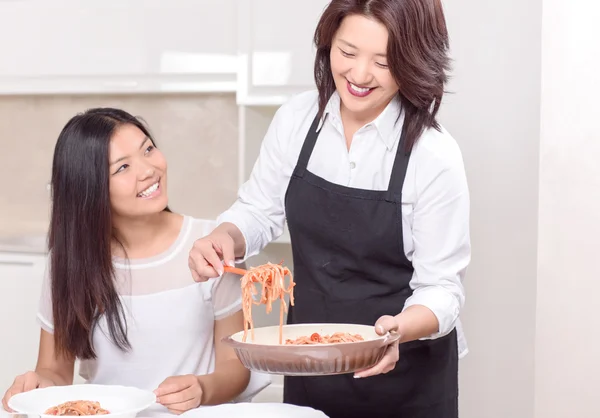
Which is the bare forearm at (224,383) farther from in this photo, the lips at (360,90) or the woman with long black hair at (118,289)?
the lips at (360,90)

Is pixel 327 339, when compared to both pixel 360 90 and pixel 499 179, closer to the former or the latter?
pixel 360 90

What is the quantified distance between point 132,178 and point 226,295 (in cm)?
33

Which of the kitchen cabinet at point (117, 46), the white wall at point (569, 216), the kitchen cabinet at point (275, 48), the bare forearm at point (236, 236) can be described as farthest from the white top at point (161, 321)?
the white wall at point (569, 216)


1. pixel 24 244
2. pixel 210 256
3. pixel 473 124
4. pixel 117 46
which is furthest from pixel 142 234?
pixel 24 244

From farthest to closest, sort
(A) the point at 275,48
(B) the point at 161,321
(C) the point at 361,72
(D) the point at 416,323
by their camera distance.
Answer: (A) the point at 275,48 < (B) the point at 161,321 < (C) the point at 361,72 < (D) the point at 416,323

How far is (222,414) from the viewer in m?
1.28

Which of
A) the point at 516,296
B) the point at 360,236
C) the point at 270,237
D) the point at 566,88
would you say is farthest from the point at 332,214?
the point at 566,88

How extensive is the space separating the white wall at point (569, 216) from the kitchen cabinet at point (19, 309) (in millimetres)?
1978

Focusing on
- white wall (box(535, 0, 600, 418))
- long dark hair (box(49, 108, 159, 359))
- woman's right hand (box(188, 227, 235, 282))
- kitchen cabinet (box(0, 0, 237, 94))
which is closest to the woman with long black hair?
long dark hair (box(49, 108, 159, 359))

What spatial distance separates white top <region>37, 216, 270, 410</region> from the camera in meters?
1.72

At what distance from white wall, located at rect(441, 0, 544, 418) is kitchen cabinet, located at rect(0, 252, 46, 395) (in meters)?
1.70

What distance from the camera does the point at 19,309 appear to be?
3205 millimetres

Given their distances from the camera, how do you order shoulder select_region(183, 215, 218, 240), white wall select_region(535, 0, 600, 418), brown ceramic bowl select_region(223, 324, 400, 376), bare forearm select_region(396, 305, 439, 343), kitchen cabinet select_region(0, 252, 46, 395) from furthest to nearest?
kitchen cabinet select_region(0, 252, 46, 395) < white wall select_region(535, 0, 600, 418) < shoulder select_region(183, 215, 218, 240) < bare forearm select_region(396, 305, 439, 343) < brown ceramic bowl select_region(223, 324, 400, 376)

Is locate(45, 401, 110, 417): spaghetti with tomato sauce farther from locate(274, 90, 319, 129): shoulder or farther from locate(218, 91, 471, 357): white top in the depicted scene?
locate(274, 90, 319, 129): shoulder
